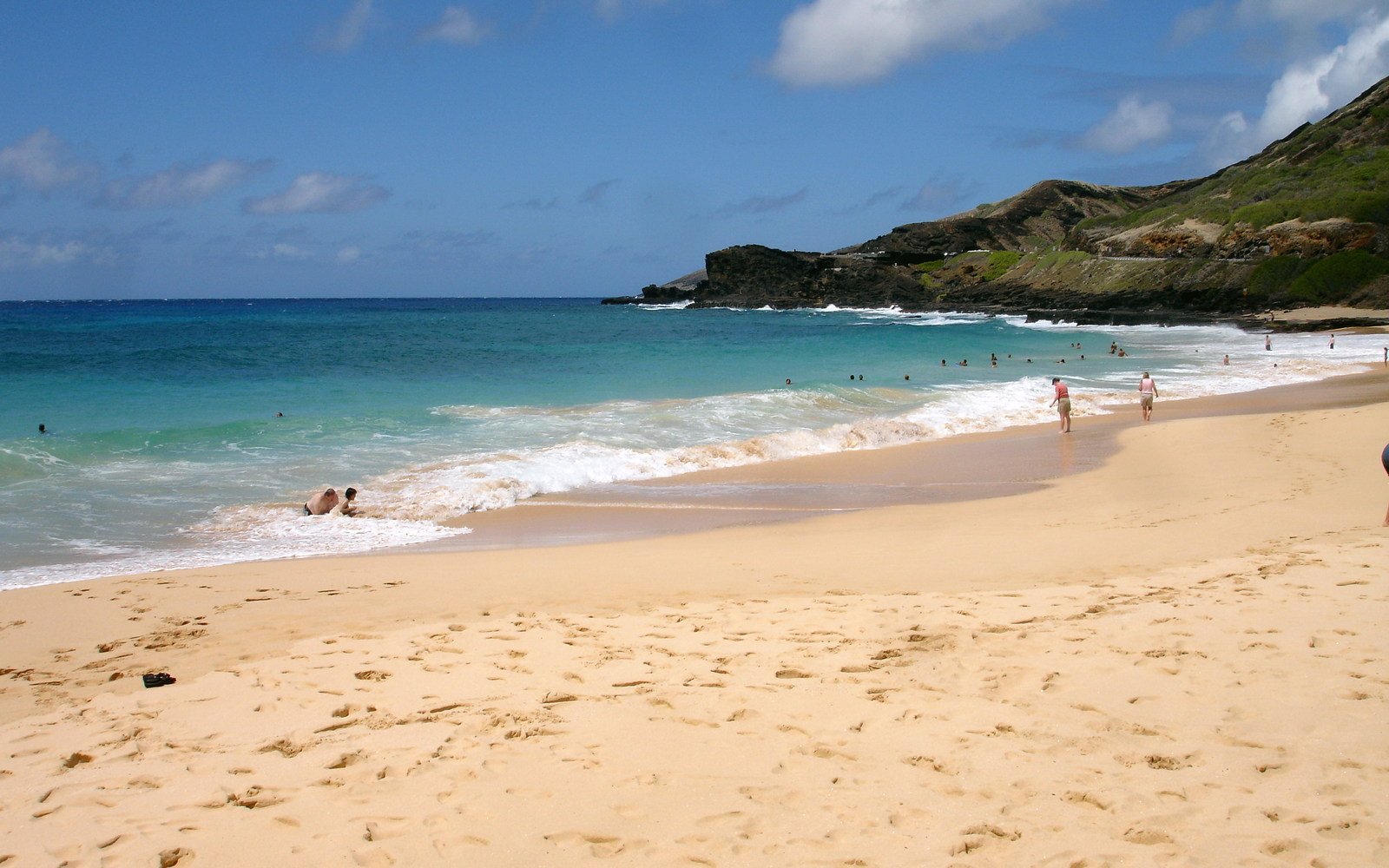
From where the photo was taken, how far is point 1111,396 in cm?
2411

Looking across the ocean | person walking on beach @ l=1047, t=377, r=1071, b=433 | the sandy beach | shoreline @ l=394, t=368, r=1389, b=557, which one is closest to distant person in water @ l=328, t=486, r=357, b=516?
the ocean

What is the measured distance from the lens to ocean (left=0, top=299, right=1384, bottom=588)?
11.1 meters

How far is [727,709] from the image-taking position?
457cm

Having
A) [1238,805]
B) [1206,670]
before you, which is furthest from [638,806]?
[1206,670]

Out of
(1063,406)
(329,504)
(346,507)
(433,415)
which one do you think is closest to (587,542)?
(346,507)

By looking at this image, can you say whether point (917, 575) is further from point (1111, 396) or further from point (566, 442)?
point (1111, 396)

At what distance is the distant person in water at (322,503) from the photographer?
11.3m

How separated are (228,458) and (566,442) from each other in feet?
18.7

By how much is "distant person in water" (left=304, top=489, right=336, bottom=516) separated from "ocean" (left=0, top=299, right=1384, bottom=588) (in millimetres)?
184

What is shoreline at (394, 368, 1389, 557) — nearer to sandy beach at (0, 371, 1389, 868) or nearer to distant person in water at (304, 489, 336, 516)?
distant person in water at (304, 489, 336, 516)

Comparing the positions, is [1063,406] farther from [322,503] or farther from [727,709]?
[727,709]

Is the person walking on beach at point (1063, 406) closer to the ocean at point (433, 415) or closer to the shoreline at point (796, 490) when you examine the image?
the shoreline at point (796, 490)

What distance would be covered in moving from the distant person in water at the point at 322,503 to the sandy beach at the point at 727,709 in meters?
2.55

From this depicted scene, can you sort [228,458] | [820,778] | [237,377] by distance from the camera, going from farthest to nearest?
[237,377] < [228,458] < [820,778]
